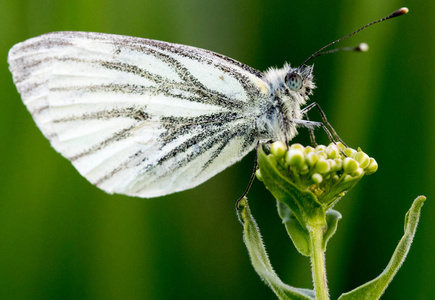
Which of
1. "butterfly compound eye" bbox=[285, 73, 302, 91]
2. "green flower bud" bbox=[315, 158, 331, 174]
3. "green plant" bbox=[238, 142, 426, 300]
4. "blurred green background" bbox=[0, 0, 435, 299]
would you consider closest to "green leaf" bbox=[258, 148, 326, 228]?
"green plant" bbox=[238, 142, 426, 300]

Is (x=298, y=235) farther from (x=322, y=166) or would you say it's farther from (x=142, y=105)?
(x=142, y=105)

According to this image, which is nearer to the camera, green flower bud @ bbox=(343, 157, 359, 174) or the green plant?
the green plant

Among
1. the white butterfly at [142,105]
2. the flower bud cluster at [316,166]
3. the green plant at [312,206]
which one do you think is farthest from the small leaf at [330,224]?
the white butterfly at [142,105]

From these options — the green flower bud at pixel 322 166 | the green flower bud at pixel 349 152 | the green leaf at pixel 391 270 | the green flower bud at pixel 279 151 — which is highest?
the green flower bud at pixel 279 151

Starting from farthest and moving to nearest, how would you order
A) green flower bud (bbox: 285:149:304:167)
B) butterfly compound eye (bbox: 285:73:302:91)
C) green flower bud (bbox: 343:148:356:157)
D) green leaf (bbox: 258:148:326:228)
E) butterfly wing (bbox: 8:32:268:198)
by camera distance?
butterfly wing (bbox: 8:32:268:198) < butterfly compound eye (bbox: 285:73:302:91) < green flower bud (bbox: 343:148:356:157) < green flower bud (bbox: 285:149:304:167) < green leaf (bbox: 258:148:326:228)

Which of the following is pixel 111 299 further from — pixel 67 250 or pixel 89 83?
pixel 89 83

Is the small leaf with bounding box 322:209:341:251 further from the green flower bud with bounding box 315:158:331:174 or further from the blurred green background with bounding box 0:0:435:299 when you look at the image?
the blurred green background with bounding box 0:0:435:299

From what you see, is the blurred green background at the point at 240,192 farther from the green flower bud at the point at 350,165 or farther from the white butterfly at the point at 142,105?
the green flower bud at the point at 350,165

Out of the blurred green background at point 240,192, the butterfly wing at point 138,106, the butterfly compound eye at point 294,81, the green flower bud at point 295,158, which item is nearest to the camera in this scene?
the green flower bud at point 295,158
